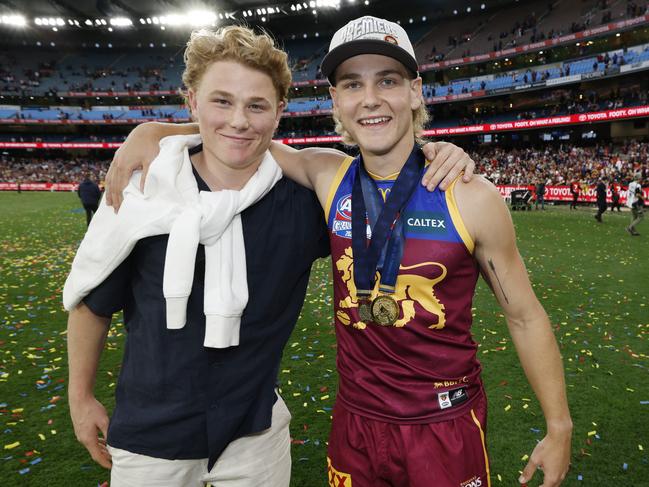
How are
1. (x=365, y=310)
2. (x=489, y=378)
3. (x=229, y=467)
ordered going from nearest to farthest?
(x=229, y=467)
(x=365, y=310)
(x=489, y=378)

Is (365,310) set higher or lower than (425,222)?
lower

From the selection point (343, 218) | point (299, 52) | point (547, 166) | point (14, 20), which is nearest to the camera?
point (343, 218)

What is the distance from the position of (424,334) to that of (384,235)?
51 centimetres

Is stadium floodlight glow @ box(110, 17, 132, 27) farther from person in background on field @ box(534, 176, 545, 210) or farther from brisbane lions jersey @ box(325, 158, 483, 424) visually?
brisbane lions jersey @ box(325, 158, 483, 424)

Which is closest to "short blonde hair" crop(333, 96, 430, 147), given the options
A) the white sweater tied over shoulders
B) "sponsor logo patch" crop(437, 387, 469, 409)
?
the white sweater tied over shoulders

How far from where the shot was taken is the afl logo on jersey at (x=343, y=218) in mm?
2199

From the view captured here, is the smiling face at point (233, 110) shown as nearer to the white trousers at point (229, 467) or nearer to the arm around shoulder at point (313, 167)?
the arm around shoulder at point (313, 167)

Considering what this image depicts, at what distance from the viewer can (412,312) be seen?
6.59ft

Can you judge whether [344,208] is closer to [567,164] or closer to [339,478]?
[339,478]

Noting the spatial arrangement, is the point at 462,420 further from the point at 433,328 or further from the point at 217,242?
the point at 217,242

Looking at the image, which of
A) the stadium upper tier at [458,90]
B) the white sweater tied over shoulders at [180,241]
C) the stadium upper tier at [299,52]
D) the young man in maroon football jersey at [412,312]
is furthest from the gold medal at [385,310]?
the stadium upper tier at [299,52]

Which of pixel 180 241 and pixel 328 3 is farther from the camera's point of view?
pixel 328 3

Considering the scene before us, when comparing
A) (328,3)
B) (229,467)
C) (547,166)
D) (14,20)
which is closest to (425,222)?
(229,467)

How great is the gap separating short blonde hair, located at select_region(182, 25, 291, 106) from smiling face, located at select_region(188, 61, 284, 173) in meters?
0.03
